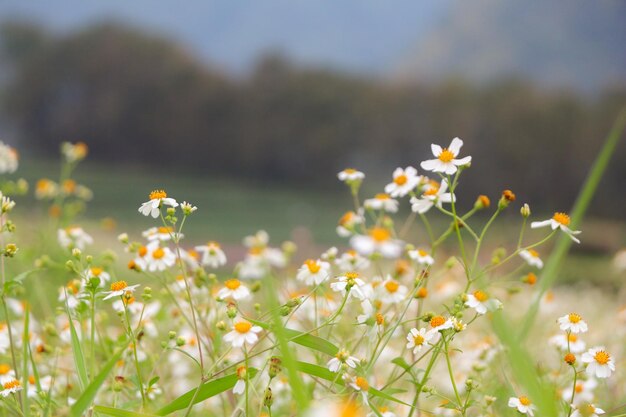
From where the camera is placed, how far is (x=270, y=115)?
9781 millimetres

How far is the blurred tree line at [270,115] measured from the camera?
29.0ft

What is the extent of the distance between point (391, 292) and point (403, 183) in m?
0.17

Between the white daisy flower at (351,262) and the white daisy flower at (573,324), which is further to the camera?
the white daisy flower at (351,262)

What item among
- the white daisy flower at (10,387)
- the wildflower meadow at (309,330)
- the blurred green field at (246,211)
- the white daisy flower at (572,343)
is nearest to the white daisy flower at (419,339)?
the wildflower meadow at (309,330)

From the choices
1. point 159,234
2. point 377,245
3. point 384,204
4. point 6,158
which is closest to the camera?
point 377,245

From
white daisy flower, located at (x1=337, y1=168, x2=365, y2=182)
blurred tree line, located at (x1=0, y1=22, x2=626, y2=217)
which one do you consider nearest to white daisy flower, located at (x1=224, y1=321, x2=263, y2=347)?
white daisy flower, located at (x1=337, y1=168, x2=365, y2=182)

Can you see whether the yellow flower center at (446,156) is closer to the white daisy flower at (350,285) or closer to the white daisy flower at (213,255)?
the white daisy flower at (350,285)

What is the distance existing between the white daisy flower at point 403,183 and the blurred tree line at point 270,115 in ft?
26.0

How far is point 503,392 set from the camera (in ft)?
3.86

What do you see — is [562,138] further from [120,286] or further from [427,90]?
[120,286]

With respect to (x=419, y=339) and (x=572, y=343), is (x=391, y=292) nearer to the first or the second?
(x=419, y=339)

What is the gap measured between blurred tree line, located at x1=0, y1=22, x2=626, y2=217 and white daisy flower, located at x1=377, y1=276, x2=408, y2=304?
7973mm

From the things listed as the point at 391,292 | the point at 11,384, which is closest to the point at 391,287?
the point at 391,292

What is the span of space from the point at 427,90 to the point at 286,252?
8671mm
